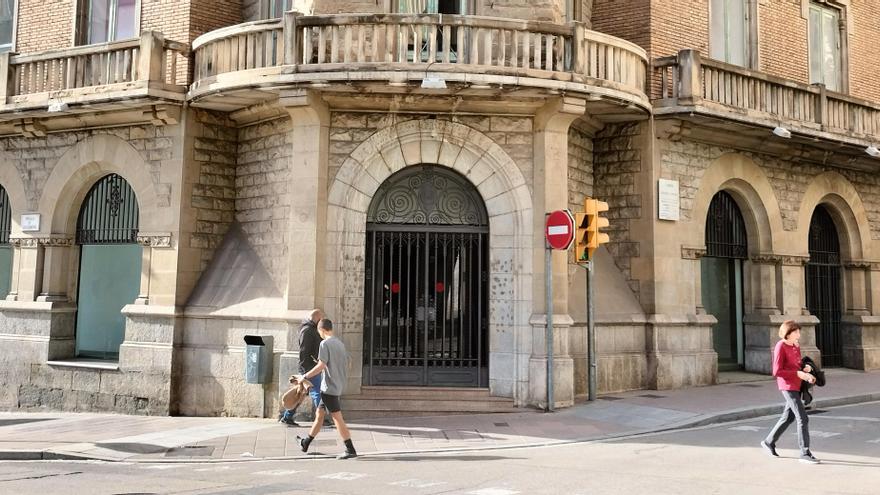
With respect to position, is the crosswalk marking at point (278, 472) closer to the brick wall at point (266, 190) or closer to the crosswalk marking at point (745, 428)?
the brick wall at point (266, 190)

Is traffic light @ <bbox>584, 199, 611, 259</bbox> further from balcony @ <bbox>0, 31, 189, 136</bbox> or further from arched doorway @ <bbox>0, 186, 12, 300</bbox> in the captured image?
arched doorway @ <bbox>0, 186, 12, 300</bbox>

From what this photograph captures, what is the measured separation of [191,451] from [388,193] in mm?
5016

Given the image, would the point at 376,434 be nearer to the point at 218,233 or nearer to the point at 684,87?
the point at 218,233

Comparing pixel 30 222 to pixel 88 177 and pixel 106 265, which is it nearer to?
pixel 88 177

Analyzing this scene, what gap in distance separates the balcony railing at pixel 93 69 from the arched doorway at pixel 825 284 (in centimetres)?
1451

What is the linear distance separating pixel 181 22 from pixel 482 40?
229 inches

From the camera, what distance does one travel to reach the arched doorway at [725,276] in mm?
15453

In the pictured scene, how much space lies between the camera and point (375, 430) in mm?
10172

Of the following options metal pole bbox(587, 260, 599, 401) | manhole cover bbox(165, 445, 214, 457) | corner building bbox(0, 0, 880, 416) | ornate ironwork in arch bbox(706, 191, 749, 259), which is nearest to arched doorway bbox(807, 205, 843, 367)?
corner building bbox(0, 0, 880, 416)

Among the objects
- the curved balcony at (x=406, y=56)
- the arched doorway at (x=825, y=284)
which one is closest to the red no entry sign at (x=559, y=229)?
the curved balcony at (x=406, y=56)

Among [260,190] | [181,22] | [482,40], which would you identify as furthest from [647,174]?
[181,22]

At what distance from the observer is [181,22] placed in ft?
43.3

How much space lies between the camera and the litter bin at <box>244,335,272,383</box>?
436 inches

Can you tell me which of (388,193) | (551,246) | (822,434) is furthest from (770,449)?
(388,193)
